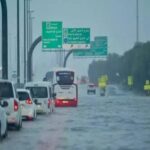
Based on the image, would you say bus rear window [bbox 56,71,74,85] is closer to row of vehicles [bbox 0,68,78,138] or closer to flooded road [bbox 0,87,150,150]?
row of vehicles [bbox 0,68,78,138]

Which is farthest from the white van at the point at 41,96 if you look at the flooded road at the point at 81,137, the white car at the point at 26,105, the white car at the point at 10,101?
the white car at the point at 10,101

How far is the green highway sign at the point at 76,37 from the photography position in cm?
7538

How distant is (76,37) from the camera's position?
2995 inches

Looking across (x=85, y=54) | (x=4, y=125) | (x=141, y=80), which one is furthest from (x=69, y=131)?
(x=141, y=80)

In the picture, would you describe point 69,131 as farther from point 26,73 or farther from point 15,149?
point 26,73

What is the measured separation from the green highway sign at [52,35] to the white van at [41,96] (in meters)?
20.8

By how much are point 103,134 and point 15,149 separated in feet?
21.1

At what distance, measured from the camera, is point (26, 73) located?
72.8m

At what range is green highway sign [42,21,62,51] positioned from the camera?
69.4m

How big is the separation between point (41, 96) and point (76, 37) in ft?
97.8

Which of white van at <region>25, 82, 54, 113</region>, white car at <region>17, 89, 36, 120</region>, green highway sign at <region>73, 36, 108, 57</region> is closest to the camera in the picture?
white car at <region>17, 89, 36, 120</region>

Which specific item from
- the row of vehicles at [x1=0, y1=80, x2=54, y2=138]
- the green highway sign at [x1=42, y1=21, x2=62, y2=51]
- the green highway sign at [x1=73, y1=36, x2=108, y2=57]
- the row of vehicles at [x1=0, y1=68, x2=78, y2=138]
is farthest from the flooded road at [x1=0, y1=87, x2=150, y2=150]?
the green highway sign at [x1=73, y1=36, x2=108, y2=57]

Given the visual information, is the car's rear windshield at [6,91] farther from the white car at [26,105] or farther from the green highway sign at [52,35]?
the green highway sign at [52,35]

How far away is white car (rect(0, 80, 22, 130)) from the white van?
53.4 feet
